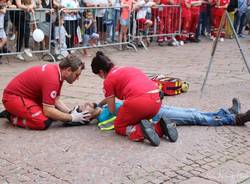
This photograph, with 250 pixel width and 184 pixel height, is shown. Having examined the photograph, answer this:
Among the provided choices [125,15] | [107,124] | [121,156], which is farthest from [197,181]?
[125,15]

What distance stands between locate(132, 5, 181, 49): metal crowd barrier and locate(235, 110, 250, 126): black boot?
7614 millimetres

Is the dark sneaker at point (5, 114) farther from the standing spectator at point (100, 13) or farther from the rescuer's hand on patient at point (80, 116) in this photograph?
the standing spectator at point (100, 13)

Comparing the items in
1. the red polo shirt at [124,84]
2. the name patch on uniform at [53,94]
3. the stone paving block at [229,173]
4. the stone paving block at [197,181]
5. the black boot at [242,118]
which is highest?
the red polo shirt at [124,84]

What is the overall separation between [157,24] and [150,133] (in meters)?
9.40

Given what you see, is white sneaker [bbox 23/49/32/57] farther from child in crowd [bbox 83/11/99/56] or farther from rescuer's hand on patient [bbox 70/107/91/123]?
rescuer's hand on patient [bbox 70/107/91/123]

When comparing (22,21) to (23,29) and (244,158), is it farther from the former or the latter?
(244,158)

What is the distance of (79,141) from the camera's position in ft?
17.0

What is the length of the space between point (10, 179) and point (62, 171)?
1.57ft

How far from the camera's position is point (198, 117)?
19.2ft

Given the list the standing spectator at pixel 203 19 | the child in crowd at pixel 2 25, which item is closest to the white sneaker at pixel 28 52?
the child in crowd at pixel 2 25

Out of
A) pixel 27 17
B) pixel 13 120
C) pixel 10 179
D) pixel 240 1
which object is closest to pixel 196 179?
pixel 10 179

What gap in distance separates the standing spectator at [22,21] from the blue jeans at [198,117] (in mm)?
5725

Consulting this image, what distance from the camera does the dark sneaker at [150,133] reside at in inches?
194

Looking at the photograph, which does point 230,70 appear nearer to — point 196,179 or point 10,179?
point 196,179
